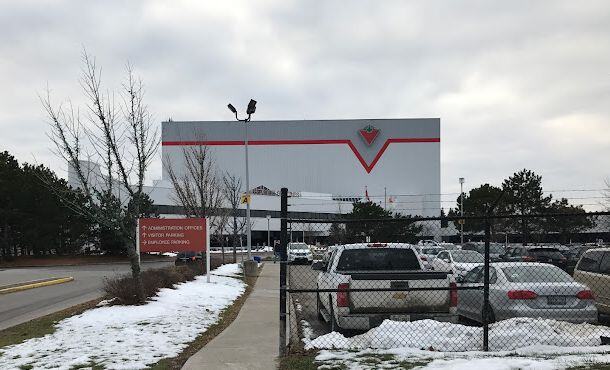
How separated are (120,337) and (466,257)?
14.9 meters

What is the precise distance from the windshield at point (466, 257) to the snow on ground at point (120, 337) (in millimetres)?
10434

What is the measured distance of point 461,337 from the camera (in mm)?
7914

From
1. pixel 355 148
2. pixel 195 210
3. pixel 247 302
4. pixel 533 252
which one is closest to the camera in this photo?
pixel 247 302

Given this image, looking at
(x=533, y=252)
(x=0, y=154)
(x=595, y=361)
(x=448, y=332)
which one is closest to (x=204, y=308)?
(x=448, y=332)

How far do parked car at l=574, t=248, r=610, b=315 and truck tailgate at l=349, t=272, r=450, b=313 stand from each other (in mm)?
4334

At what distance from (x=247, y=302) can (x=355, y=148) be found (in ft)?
260

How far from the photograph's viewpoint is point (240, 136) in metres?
93.6

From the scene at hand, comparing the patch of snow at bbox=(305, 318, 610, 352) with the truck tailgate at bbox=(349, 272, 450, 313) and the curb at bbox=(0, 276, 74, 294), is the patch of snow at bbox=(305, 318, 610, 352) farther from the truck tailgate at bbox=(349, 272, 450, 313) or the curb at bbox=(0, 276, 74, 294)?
the curb at bbox=(0, 276, 74, 294)

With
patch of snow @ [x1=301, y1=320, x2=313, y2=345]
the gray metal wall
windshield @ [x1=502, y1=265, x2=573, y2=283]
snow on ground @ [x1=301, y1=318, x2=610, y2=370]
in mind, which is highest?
the gray metal wall

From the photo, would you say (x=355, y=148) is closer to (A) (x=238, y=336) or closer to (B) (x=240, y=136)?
(B) (x=240, y=136)

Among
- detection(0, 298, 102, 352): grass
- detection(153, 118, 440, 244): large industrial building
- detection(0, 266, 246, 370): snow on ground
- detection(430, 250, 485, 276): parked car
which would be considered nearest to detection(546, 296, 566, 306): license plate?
detection(0, 266, 246, 370): snow on ground

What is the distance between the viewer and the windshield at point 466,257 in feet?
67.2

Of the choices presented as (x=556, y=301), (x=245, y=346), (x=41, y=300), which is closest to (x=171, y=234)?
(x=41, y=300)

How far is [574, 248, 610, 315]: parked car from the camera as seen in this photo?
36.4 ft
